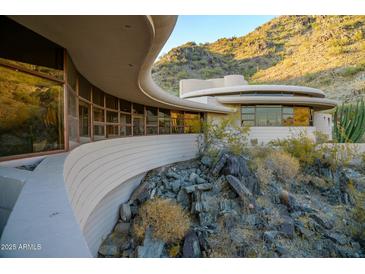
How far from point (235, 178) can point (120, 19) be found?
6668 millimetres

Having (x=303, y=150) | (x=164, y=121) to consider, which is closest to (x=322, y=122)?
(x=303, y=150)

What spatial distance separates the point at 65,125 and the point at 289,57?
41.2 metres

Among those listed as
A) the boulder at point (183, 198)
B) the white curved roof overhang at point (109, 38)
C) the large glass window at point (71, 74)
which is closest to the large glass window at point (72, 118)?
the large glass window at point (71, 74)

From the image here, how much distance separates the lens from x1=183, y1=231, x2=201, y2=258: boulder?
5.39 m

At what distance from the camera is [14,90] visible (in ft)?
9.99

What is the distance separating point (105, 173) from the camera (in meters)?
4.93

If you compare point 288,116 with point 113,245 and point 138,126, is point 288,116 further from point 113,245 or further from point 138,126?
point 113,245

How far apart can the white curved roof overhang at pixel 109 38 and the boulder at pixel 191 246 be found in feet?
14.6

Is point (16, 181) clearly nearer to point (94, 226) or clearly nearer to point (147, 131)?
point (94, 226)

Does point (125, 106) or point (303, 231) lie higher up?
point (125, 106)

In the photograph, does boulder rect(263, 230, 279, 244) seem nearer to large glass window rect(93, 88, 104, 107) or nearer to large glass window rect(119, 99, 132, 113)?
large glass window rect(93, 88, 104, 107)

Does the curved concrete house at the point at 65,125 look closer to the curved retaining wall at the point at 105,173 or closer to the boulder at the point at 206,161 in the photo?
the curved retaining wall at the point at 105,173

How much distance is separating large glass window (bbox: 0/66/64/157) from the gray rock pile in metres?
3.43
